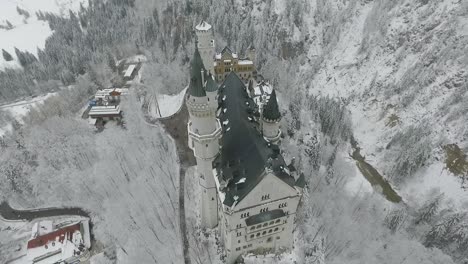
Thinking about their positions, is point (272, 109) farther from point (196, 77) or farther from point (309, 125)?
point (309, 125)

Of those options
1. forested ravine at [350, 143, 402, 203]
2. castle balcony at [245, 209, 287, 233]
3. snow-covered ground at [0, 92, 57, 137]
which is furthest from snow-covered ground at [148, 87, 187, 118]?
forested ravine at [350, 143, 402, 203]

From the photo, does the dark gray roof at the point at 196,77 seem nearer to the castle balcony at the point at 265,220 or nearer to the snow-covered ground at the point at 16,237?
the castle balcony at the point at 265,220

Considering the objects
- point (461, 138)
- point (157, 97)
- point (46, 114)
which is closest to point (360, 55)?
point (461, 138)

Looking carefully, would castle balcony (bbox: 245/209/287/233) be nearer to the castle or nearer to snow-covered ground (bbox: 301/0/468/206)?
the castle

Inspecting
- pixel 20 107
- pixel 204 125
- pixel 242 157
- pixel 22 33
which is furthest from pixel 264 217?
pixel 22 33

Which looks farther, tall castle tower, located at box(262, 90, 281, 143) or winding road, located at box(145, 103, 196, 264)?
winding road, located at box(145, 103, 196, 264)

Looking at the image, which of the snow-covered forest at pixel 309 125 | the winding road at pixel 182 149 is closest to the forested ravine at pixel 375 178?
the snow-covered forest at pixel 309 125

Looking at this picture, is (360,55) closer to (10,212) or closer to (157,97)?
(157,97)

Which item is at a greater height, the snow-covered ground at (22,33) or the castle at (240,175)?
the castle at (240,175)
